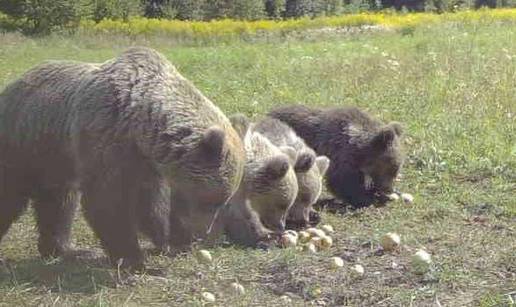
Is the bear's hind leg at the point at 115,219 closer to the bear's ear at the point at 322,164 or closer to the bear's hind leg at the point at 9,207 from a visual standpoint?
the bear's hind leg at the point at 9,207

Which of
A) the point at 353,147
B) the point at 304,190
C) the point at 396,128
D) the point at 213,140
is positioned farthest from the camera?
the point at 353,147

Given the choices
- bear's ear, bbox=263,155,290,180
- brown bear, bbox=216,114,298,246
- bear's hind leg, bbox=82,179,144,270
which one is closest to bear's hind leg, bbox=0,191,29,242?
bear's hind leg, bbox=82,179,144,270

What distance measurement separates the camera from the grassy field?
4.96m

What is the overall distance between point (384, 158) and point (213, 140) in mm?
3216

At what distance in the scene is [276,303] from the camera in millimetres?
4848

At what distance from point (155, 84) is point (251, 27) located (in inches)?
1387

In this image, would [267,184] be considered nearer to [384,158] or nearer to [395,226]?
[395,226]

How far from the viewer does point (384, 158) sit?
7949 mm

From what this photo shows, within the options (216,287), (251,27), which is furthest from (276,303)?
(251,27)

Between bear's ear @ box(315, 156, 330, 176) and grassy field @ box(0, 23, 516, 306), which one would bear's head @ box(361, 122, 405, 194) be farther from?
bear's ear @ box(315, 156, 330, 176)

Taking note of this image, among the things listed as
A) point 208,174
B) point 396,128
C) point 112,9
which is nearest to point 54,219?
point 208,174

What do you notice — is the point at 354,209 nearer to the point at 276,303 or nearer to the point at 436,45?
the point at 276,303

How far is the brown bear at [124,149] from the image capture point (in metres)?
5.28

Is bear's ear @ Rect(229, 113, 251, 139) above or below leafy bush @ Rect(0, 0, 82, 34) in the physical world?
above
